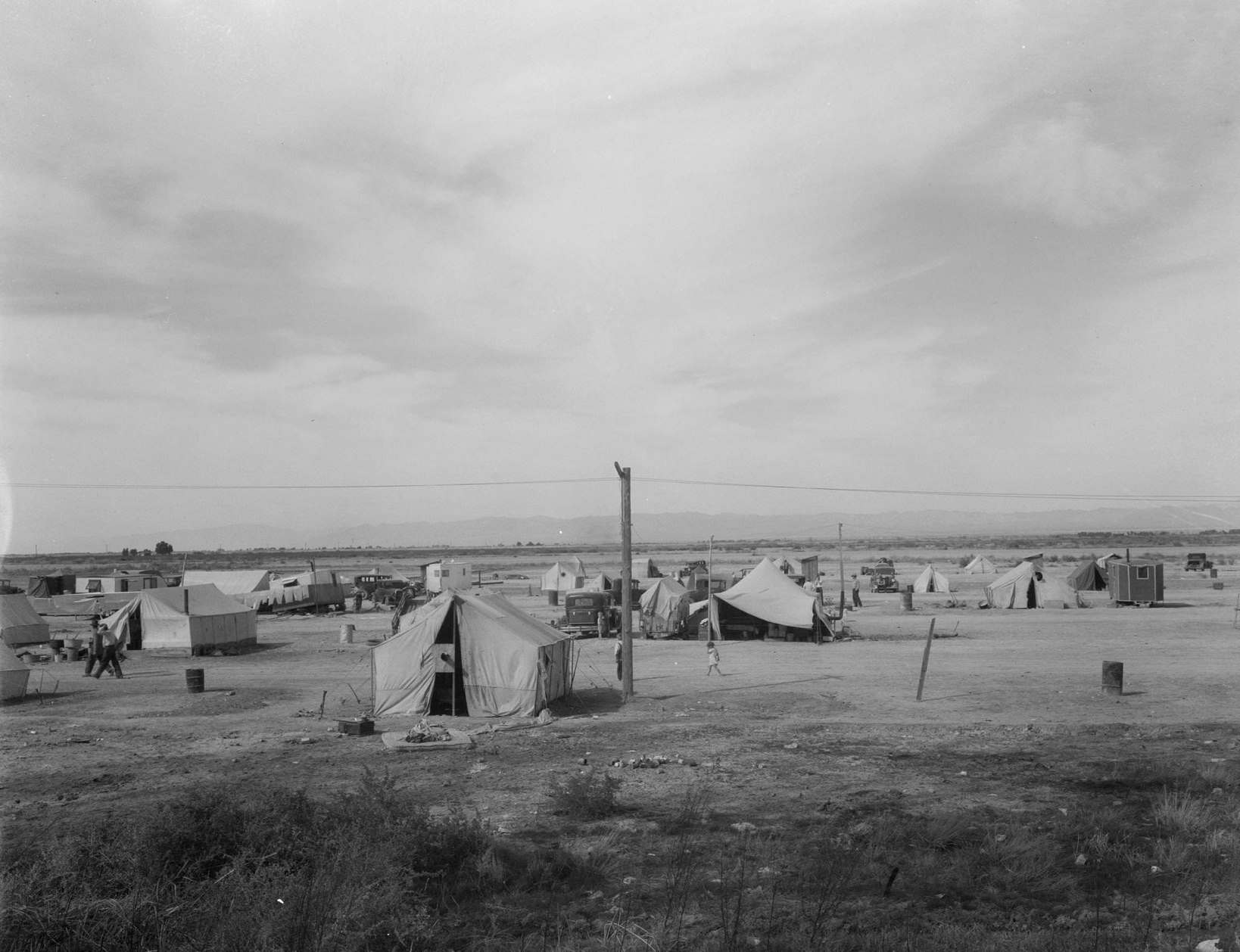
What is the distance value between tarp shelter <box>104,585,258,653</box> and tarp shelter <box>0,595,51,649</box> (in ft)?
12.8

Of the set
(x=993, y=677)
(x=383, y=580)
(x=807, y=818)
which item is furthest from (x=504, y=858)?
(x=383, y=580)

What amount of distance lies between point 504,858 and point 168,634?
26659 millimetres

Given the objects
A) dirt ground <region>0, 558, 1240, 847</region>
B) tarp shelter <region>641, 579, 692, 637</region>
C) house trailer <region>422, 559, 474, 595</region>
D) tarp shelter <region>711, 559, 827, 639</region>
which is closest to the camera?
dirt ground <region>0, 558, 1240, 847</region>

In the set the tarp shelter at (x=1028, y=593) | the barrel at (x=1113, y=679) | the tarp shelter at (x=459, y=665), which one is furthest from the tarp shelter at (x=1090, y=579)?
the tarp shelter at (x=459, y=665)

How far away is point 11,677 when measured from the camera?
73.9ft

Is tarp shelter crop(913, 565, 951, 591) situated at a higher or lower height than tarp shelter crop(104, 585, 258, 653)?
lower

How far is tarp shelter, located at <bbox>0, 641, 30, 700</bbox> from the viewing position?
22359 millimetres

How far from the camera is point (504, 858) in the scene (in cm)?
997

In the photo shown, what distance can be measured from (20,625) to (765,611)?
2717 cm

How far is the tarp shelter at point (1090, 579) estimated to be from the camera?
52.2 metres

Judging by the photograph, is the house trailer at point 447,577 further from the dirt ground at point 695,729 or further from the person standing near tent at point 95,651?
the person standing near tent at point 95,651

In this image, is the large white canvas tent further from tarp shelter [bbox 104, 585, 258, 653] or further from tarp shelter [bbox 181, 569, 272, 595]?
tarp shelter [bbox 104, 585, 258, 653]

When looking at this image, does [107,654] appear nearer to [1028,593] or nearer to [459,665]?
[459,665]

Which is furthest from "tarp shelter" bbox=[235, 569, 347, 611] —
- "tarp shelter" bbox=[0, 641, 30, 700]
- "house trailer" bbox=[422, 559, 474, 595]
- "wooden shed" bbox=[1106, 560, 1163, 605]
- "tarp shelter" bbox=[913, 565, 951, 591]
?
"wooden shed" bbox=[1106, 560, 1163, 605]
